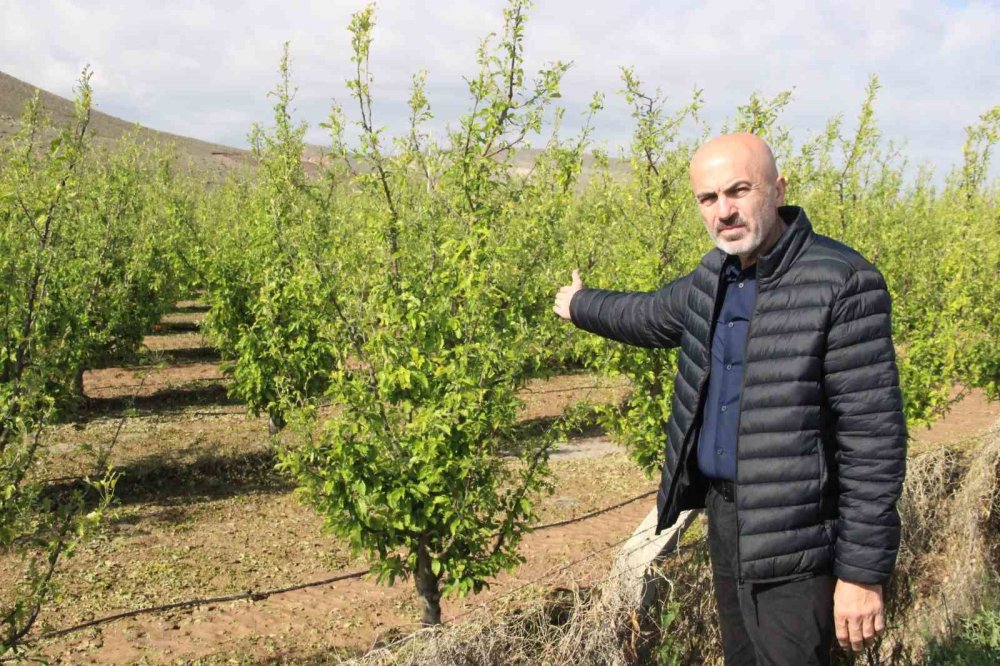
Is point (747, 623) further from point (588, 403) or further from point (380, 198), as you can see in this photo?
point (380, 198)

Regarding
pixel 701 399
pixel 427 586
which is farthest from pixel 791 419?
pixel 427 586

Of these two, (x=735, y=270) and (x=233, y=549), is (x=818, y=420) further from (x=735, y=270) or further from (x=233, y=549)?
(x=233, y=549)

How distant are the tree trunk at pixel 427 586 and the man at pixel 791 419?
7.92ft

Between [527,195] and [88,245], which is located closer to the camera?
[527,195]

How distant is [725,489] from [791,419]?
338 mm

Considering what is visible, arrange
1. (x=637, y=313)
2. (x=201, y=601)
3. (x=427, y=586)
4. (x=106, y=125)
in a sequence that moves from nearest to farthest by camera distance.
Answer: (x=637, y=313)
(x=427, y=586)
(x=201, y=601)
(x=106, y=125)

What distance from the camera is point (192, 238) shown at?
14.8m

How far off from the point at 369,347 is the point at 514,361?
Answer: 71 centimetres

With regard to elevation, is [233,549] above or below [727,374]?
below

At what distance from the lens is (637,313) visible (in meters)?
2.81

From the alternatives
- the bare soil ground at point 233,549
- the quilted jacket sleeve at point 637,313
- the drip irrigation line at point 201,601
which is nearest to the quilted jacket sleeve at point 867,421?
the quilted jacket sleeve at point 637,313

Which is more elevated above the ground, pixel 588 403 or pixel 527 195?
pixel 527 195

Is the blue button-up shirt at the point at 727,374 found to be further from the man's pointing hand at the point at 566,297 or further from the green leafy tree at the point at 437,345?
the green leafy tree at the point at 437,345

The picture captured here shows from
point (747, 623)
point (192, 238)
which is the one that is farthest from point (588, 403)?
point (192, 238)
